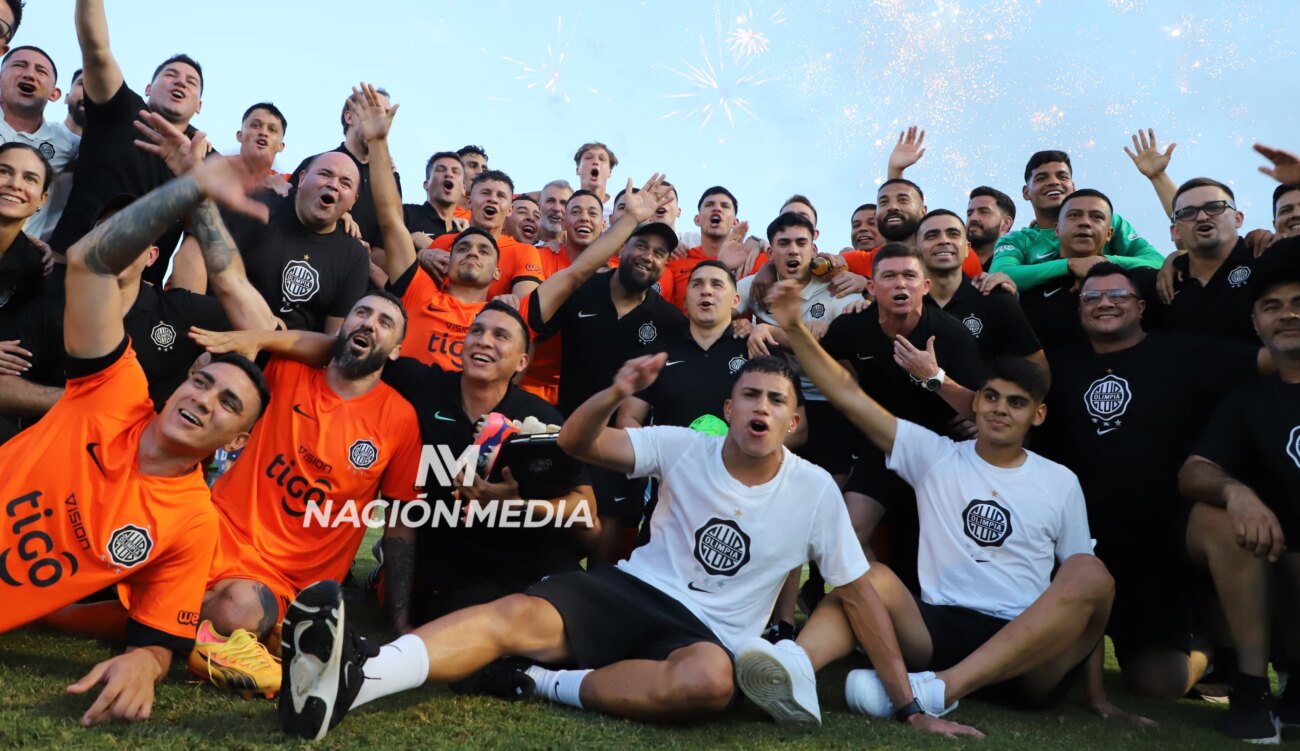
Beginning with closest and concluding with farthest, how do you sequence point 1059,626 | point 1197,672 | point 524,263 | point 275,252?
1. point 1059,626
2. point 1197,672
3. point 275,252
4. point 524,263

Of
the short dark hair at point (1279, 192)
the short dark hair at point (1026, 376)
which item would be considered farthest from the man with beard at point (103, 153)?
the short dark hair at point (1279, 192)

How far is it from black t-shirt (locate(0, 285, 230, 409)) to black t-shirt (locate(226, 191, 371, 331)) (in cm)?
55

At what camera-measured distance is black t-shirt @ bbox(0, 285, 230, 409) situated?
5555mm

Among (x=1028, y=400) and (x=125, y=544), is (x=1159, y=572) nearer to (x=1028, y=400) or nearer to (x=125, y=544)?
(x=1028, y=400)

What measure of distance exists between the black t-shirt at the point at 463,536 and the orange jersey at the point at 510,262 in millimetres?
2502

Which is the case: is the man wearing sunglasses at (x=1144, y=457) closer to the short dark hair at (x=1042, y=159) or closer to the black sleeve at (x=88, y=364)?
the short dark hair at (x=1042, y=159)

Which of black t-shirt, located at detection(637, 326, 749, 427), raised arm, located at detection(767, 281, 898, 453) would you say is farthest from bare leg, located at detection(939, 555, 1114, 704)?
black t-shirt, located at detection(637, 326, 749, 427)

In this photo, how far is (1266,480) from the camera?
538cm

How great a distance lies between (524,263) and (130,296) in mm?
3692

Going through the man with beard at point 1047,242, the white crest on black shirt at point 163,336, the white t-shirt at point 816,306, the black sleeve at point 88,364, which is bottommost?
the black sleeve at point 88,364

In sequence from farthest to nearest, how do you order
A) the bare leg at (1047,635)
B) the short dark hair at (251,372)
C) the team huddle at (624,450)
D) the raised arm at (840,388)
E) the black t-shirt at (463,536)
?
the black t-shirt at (463,536) < the raised arm at (840,388) < the bare leg at (1047,635) < the short dark hair at (251,372) < the team huddle at (624,450)

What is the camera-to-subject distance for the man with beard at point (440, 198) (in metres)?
9.44

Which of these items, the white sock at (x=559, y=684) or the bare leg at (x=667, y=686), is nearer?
the bare leg at (x=667, y=686)

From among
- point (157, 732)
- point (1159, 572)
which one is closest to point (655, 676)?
point (157, 732)
